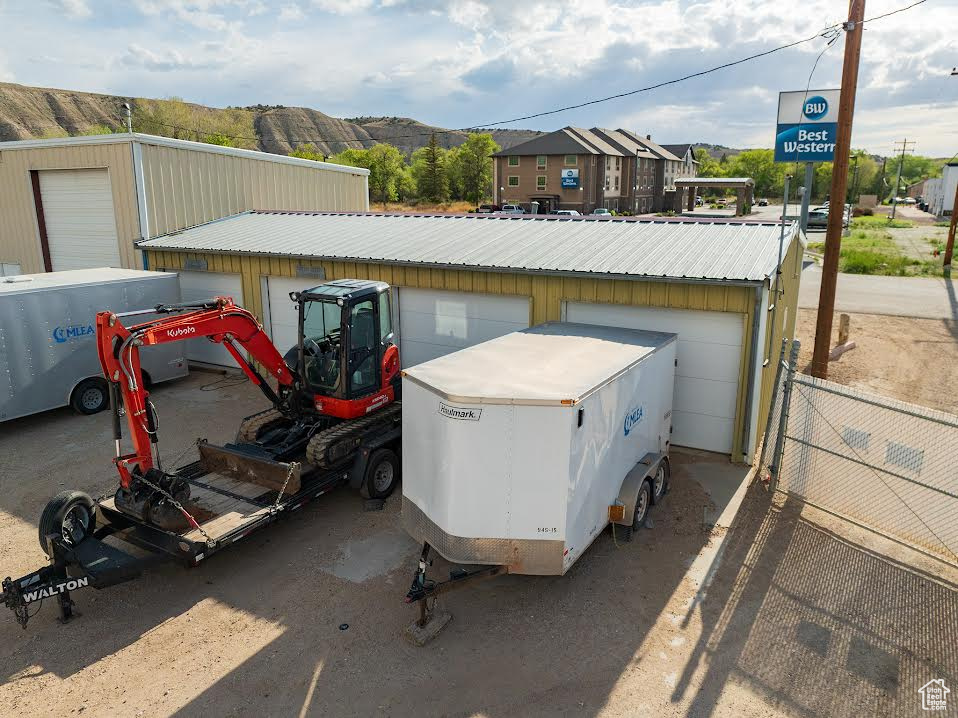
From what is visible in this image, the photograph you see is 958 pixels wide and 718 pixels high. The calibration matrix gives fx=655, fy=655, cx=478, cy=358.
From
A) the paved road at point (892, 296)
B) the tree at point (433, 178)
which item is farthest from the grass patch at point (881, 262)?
the tree at point (433, 178)

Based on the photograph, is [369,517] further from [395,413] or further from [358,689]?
[358,689]

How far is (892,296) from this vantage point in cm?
2577

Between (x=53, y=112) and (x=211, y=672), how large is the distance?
6017 inches

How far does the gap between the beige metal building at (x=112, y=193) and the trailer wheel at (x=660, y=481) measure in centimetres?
1358

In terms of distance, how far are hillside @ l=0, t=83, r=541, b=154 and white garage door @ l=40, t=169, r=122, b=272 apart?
59.8m

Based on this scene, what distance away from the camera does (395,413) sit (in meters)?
10.2

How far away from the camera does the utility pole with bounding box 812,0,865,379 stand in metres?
11.6

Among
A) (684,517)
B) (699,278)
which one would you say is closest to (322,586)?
(684,517)

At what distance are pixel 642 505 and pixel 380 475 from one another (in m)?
3.72

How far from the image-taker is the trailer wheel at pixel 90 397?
1338 centimetres

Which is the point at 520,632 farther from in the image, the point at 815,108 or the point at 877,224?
the point at 877,224

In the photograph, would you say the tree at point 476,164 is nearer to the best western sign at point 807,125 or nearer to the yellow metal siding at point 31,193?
the yellow metal siding at point 31,193

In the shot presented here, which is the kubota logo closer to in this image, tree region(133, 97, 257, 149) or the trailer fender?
the trailer fender
